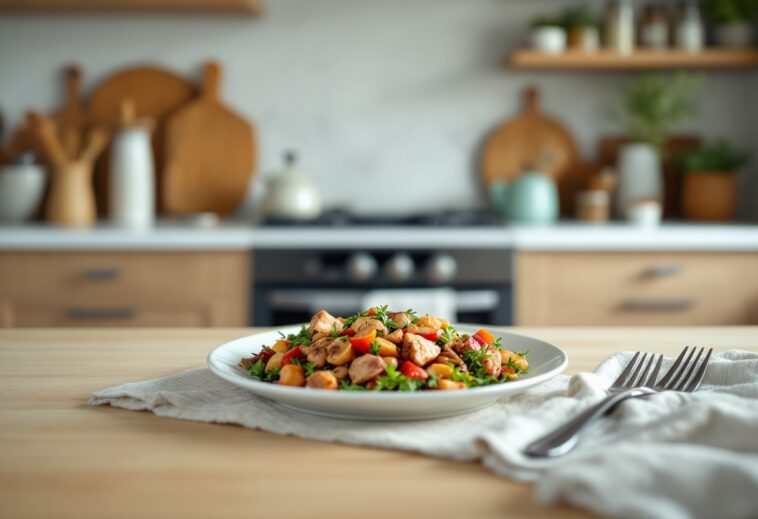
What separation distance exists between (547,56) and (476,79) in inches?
14.3

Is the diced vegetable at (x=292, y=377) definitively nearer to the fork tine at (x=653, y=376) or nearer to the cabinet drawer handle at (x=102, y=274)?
the fork tine at (x=653, y=376)

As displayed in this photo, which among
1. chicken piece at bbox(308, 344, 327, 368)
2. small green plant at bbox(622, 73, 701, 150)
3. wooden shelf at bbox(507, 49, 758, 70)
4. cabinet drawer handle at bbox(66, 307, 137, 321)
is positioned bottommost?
cabinet drawer handle at bbox(66, 307, 137, 321)

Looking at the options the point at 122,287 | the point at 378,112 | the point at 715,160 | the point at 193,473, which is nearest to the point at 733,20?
the point at 715,160

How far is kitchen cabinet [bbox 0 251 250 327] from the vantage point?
2.57 meters

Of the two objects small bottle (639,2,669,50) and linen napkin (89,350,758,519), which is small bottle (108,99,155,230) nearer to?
small bottle (639,2,669,50)

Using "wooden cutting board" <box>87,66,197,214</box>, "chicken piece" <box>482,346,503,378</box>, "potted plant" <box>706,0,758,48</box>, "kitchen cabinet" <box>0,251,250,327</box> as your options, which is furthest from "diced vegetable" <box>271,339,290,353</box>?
"potted plant" <box>706,0,758,48</box>

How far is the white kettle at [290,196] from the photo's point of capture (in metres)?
2.87

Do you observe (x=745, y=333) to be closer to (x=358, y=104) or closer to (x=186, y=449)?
(x=186, y=449)

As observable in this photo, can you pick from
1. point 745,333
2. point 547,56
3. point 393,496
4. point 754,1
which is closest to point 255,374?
point 393,496

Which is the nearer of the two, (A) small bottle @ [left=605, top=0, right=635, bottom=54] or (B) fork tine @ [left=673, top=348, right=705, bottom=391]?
(B) fork tine @ [left=673, top=348, right=705, bottom=391]

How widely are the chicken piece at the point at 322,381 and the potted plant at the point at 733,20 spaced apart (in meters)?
2.81

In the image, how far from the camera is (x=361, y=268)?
2.51m

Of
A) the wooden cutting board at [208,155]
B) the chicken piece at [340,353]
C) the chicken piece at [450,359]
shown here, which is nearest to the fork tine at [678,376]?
the chicken piece at [450,359]

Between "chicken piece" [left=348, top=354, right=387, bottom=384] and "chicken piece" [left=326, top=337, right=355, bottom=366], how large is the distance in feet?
0.05
